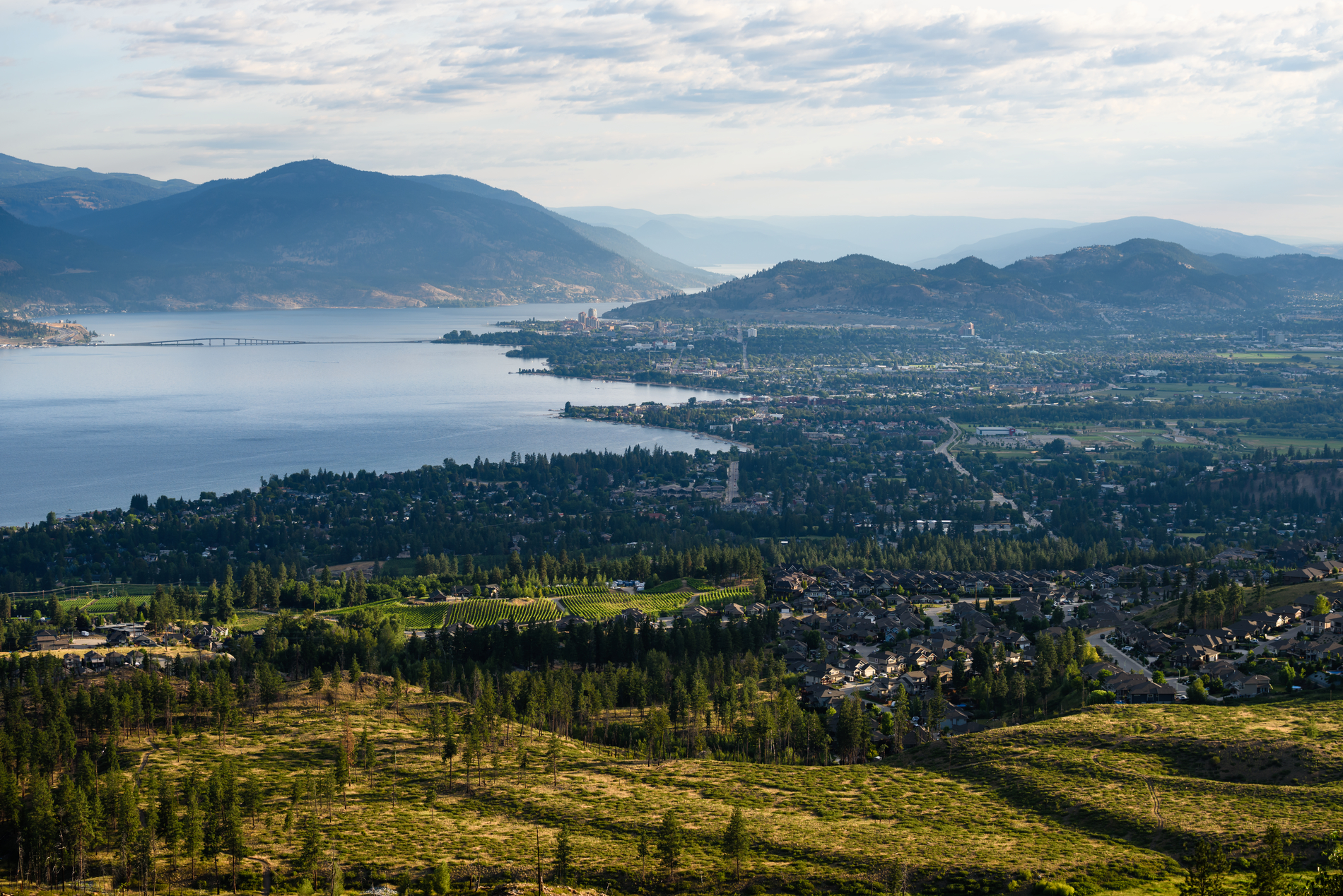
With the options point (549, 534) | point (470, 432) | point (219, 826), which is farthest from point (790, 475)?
point (219, 826)

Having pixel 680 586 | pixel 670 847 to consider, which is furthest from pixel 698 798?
pixel 680 586

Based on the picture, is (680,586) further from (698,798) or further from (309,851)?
(309,851)

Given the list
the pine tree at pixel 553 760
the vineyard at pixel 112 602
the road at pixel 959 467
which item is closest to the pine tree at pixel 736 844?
the pine tree at pixel 553 760

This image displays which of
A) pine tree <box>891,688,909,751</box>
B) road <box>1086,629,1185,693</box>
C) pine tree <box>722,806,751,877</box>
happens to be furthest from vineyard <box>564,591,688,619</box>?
pine tree <box>722,806,751,877</box>

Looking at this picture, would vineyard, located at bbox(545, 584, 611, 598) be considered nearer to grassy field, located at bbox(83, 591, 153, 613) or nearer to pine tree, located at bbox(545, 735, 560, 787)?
grassy field, located at bbox(83, 591, 153, 613)

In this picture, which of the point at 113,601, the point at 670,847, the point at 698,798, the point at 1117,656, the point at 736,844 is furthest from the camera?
the point at 113,601
